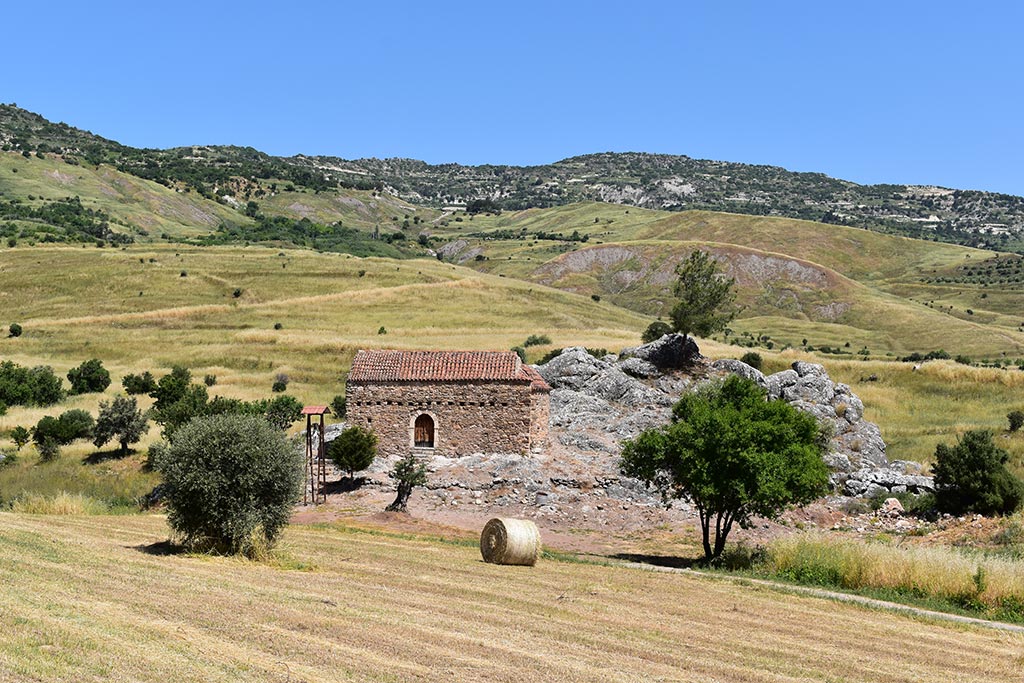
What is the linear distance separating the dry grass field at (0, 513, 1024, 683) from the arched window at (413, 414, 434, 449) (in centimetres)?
2121

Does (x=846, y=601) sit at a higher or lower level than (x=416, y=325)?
lower

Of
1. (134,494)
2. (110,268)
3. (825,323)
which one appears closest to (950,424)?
(134,494)

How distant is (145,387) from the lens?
6419cm

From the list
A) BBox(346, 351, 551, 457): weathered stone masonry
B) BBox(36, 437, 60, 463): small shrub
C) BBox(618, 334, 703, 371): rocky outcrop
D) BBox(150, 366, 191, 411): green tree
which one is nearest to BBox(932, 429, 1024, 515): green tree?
BBox(346, 351, 551, 457): weathered stone masonry

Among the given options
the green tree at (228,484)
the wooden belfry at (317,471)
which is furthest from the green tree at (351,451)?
the green tree at (228,484)

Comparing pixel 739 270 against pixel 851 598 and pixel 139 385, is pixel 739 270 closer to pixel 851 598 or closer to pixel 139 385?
pixel 139 385

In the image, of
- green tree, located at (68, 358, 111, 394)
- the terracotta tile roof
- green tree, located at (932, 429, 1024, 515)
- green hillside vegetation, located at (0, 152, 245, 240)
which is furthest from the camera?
green hillside vegetation, located at (0, 152, 245, 240)

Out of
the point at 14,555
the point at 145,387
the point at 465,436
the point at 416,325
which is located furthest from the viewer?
the point at 416,325

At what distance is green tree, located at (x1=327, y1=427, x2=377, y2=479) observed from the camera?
135ft

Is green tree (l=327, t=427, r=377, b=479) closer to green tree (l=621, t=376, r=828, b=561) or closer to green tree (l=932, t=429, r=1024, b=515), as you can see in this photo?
green tree (l=621, t=376, r=828, b=561)

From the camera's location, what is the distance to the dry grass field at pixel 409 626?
11445mm

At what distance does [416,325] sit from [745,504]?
66.5 metres

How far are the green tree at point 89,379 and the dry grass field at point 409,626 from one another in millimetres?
45926

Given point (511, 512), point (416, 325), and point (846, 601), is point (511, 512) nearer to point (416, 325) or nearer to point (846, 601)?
point (846, 601)
